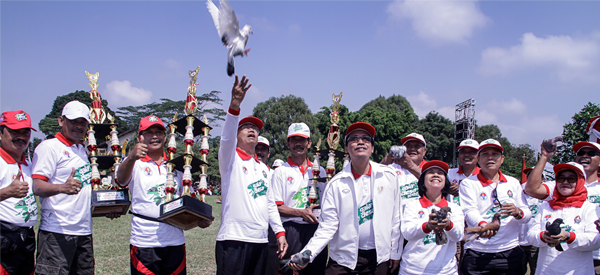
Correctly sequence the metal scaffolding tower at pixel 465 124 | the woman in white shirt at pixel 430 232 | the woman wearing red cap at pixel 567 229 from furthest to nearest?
1. the metal scaffolding tower at pixel 465 124
2. the woman wearing red cap at pixel 567 229
3. the woman in white shirt at pixel 430 232

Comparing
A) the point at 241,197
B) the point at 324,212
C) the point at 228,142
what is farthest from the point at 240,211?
the point at 324,212

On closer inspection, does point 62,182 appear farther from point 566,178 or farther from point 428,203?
point 566,178

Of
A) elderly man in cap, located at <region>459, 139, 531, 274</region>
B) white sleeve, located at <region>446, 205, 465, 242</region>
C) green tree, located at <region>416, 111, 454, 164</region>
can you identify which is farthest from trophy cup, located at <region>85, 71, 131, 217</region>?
green tree, located at <region>416, 111, 454, 164</region>

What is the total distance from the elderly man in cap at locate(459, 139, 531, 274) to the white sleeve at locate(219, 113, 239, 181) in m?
2.90

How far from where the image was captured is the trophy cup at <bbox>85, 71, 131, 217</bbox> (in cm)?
455

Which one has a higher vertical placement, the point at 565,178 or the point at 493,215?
the point at 565,178

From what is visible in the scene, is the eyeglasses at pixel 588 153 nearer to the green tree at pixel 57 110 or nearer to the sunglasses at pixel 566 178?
the sunglasses at pixel 566 178

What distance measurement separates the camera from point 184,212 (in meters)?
4.11

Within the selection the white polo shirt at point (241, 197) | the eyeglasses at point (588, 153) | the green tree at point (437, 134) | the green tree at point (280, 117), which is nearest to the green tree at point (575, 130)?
the eyeglasses at point (588, 153)

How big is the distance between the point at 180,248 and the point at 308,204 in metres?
1.74

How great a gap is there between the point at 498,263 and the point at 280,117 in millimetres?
29123

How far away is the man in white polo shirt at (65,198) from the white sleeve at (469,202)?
440 cm

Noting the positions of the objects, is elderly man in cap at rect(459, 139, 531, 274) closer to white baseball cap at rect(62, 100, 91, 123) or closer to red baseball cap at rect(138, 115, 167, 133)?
red baseball cap at rect(138, 115, 167, 133)

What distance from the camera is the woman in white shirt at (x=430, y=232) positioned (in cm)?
374
